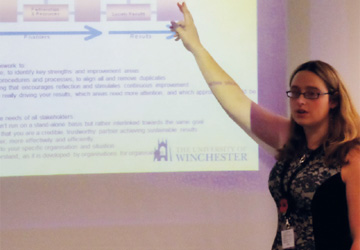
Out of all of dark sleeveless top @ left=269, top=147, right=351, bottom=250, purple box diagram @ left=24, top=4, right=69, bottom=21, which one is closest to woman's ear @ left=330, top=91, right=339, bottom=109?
dark sleeveless top @ left=269, top=147, right=351, bottom=250

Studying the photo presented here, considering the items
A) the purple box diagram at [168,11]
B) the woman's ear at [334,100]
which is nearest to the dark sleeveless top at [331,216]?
the woman's ear at [334,100]

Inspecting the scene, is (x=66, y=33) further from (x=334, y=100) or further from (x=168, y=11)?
(x=334, y=100)

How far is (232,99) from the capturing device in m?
2.89

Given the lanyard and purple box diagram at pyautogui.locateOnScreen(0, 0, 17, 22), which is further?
purple box diagram at pyautogui.locateOnScreen(0, 0, 17, 22)

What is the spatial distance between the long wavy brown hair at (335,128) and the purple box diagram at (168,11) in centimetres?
117

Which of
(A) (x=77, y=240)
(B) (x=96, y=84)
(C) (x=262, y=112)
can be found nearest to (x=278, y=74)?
(C) (x=262, y=112)

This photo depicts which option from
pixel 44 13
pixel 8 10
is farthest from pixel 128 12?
pixel 8 10

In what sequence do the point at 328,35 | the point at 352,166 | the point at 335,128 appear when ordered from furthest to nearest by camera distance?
the point at 328,35 → the point at 335,128 → the point at 352,166

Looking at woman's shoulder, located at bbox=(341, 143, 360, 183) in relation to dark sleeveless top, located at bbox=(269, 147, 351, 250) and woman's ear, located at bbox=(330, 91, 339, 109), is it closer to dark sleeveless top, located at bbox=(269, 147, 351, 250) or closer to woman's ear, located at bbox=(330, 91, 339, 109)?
dark sleeveless top, located at bbox=(269, 147, 351, 250)

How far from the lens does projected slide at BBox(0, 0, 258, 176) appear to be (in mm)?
2906

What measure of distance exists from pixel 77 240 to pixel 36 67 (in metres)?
1.01

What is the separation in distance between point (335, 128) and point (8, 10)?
2.01m

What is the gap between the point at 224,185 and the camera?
2979 millimetres

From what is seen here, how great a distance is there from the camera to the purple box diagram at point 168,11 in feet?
9.78
